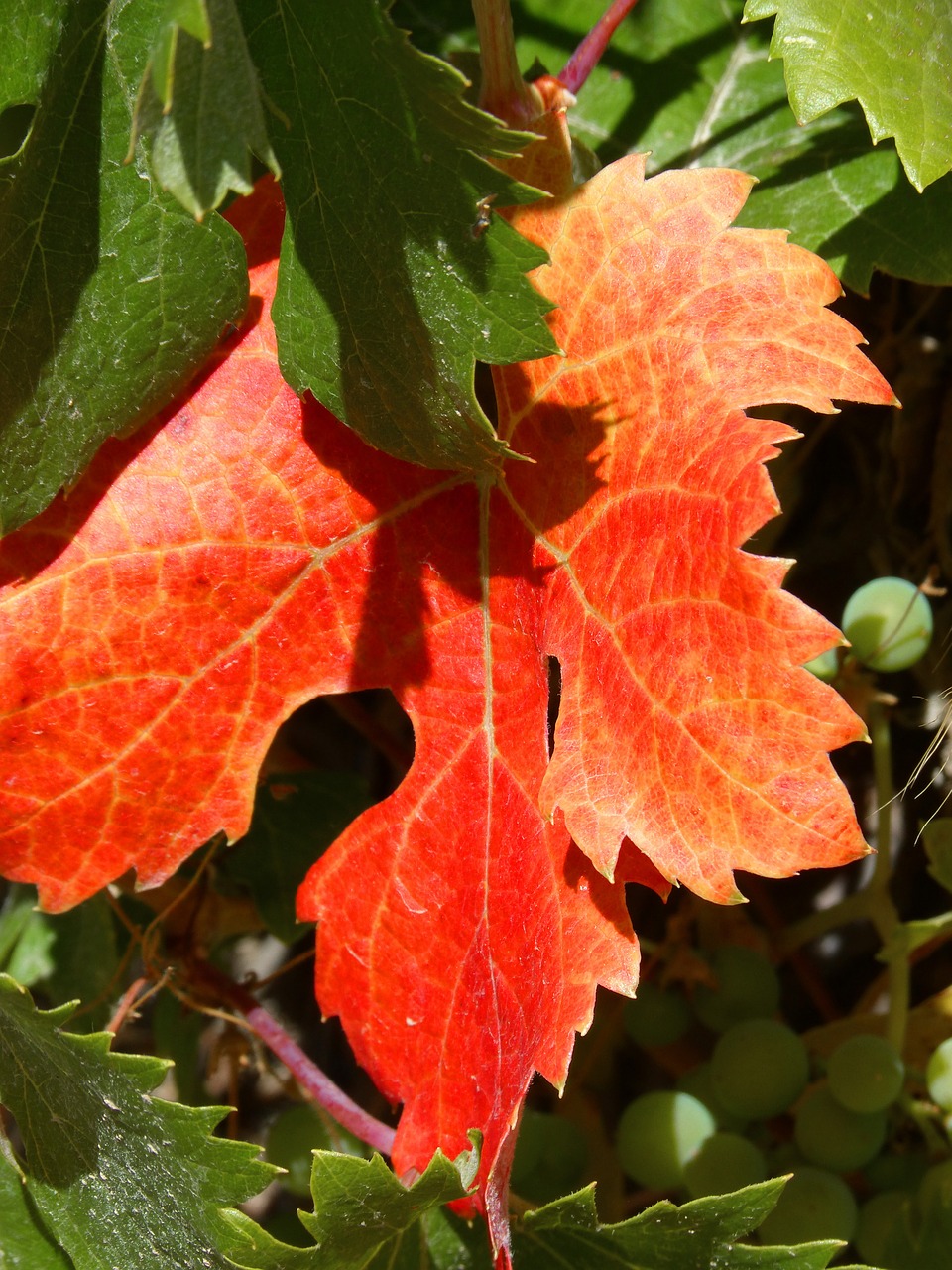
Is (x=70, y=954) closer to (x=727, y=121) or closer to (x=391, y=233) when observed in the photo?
(x=391, y=233)

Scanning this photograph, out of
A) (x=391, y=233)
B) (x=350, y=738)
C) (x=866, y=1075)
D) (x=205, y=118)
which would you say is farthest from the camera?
(x=350, y=738)

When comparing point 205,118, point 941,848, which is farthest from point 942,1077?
point 205,118

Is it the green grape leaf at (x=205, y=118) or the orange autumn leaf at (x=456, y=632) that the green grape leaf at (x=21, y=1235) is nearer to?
the orange autumn leaf at (x=456, y=632)

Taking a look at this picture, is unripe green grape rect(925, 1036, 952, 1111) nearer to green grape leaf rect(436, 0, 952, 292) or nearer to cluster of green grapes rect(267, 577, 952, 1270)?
cluster of green grapes rect(267, 577, 952, 1270)

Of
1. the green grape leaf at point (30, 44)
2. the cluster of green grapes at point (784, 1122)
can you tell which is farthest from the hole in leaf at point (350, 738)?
the green grape leaf at point (30, 44)

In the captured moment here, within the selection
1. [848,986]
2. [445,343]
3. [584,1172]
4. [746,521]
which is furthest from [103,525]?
[848,986]

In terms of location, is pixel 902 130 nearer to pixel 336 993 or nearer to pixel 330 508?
pixel 330 508

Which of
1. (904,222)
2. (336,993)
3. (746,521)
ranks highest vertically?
(904,222)
